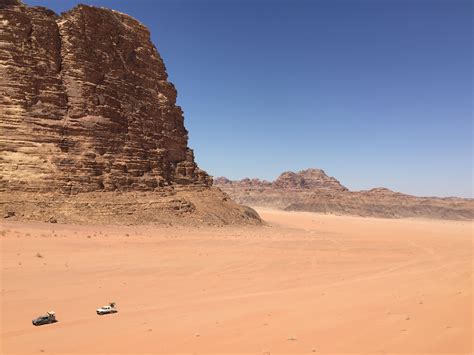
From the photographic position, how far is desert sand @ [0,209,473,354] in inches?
207

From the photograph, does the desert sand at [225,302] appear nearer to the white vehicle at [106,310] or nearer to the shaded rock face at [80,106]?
the white vehicle at [106,310]

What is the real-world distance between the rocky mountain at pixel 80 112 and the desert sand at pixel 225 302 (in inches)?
434

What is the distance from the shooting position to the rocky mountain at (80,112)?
81.5ft

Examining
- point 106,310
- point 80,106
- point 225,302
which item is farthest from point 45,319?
point 80,106

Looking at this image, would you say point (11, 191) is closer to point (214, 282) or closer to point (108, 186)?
point (108, 186)

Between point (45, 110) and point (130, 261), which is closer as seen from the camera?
point (130, 261)

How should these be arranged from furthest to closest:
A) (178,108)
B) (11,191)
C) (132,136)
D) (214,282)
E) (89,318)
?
(178,108) → (132,136) → (11,191) → (214,282) → (89,318)

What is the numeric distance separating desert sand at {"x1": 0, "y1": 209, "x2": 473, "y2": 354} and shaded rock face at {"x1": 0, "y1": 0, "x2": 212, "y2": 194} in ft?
37.8

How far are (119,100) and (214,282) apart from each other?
24944mm

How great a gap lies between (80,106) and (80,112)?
1.54ft

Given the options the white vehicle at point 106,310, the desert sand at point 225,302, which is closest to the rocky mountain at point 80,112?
the desert sand at point 225,302

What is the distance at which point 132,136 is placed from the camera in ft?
103

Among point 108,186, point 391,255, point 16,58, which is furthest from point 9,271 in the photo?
point 16,58

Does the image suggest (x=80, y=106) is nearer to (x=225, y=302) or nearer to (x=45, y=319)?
(x=225, y=302)
